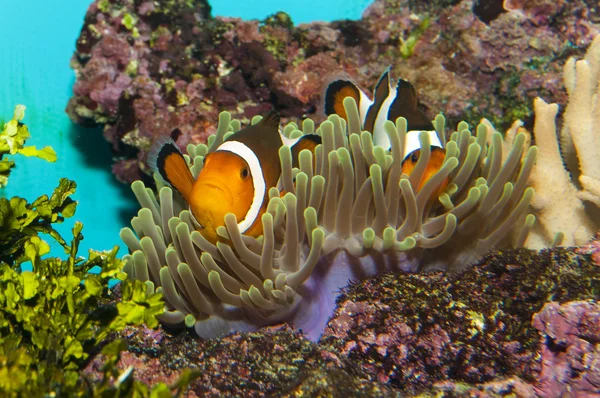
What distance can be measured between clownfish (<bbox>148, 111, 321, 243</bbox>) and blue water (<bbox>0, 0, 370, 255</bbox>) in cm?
193

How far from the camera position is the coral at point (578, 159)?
7.08 ft

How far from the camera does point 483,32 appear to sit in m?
3.17

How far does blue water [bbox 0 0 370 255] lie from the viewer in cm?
320

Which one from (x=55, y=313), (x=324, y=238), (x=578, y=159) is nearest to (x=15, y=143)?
(x=55, y=313)

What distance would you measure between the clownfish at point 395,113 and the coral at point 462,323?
388 millimetres

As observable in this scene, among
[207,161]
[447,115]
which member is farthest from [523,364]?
[447,115]

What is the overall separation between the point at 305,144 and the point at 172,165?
48 cm

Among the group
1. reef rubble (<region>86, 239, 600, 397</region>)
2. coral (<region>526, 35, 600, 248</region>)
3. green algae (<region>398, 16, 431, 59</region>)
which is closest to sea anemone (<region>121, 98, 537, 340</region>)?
reef rubble (<region>86, 239, 600, 397</region>)

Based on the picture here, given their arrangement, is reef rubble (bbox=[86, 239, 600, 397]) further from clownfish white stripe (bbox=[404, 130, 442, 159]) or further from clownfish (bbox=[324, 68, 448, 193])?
clownfish white stripe (bbox=[404, 130, 442, 159])

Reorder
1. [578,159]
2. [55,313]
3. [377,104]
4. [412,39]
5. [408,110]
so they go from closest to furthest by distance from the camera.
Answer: [55,313], [408,110], [377,104], [578,159], [412,39]

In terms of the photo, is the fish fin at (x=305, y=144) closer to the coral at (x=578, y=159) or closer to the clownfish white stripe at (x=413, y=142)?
the clownfish white stripe at (x=413, y=142)

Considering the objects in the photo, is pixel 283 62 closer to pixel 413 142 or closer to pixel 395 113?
pixel 395 113

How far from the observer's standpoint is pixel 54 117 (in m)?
A: 3.33

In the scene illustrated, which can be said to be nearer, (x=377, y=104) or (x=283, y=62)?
(x=377, y=104)
